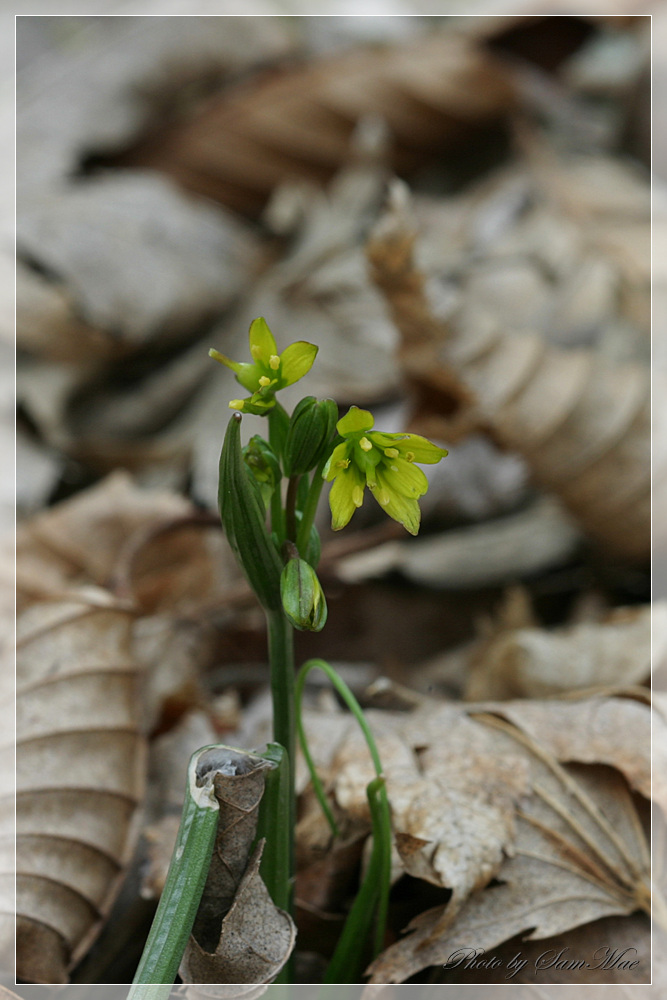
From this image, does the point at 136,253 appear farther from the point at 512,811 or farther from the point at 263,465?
the point at 512,811

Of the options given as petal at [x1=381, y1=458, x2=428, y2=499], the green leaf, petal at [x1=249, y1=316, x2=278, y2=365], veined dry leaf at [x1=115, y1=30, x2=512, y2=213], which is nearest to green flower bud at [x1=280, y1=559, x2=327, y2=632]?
the green leaf

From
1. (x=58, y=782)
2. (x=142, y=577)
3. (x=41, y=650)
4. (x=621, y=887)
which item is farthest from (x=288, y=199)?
(x=621, y=887)

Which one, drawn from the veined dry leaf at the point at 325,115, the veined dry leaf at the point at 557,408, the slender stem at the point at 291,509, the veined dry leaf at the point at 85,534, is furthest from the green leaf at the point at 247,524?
the veined dry leaf at the point at 325,115

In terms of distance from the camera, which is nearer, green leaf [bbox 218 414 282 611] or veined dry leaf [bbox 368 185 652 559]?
green leaf [bbox 218 414 282 611]

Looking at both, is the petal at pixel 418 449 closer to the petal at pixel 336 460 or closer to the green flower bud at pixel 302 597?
the petal at pixel 336 460

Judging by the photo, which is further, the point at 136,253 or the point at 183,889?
the point at 136,253

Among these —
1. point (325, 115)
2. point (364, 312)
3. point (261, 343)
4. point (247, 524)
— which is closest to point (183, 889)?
point (247, 524)

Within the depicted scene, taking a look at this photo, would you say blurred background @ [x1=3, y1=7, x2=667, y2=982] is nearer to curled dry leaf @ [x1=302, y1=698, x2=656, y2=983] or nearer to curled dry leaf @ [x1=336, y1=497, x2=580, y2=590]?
curled dry leaf @ [x1=336, y1=497, x2=580, y2=590]
